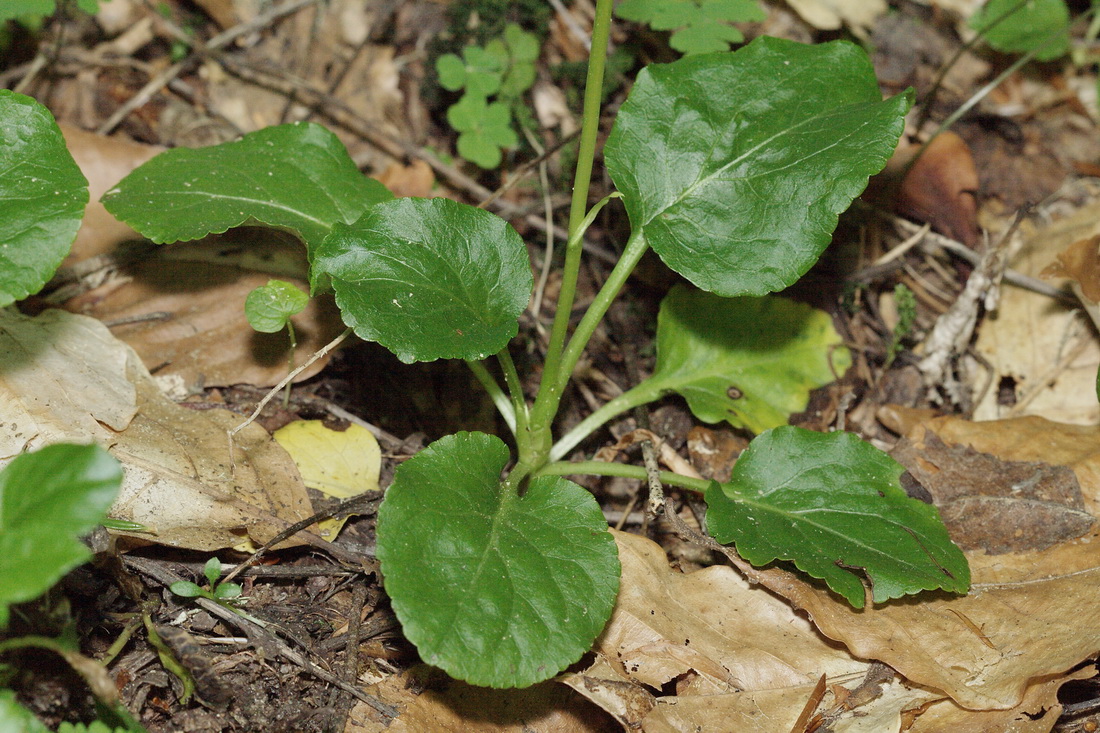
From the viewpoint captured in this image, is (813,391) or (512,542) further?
(813,391)

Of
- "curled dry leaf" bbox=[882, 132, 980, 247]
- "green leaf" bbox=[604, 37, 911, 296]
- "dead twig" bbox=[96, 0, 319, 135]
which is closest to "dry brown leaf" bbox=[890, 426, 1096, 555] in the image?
"green leaf" bbox=[604, 37, 911, 296]

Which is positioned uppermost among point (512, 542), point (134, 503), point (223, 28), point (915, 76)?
point (915, 76)

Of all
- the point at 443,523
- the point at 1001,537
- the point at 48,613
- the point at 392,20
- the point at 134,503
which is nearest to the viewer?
the point at 48,613

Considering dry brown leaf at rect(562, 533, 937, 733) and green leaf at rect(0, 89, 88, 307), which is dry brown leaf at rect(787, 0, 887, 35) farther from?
green leaf at rect(0, 89, 88, 307)

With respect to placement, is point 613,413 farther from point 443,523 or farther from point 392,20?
point 392,20

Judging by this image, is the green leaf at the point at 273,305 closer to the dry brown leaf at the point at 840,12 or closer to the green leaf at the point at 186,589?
the green leaf at the point at 186,589

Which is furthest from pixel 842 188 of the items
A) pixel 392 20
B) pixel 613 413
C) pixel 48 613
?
pixel 392 20

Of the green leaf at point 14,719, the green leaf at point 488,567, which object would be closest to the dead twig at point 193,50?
the green leaf at point 488,567
